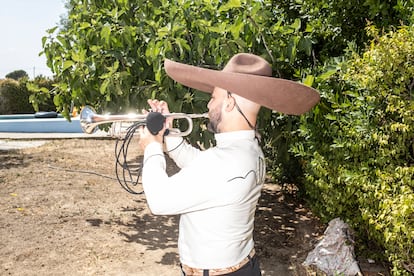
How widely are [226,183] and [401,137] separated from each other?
7.57 ft

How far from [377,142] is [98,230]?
4.19 m

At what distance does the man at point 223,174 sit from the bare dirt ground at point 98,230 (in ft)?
9.94

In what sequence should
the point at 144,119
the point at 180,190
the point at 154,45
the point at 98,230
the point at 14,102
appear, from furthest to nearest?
the point at 14,102 < the point at 98,230 < the point at 154,45 < the point at 144,119 < the point at 180,190

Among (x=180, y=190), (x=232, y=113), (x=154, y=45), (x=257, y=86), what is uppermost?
(x=154, y=45)

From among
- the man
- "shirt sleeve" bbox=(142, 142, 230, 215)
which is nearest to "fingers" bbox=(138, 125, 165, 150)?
the man

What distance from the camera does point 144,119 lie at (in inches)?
98.1

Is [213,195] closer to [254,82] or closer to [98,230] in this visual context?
[254,82]

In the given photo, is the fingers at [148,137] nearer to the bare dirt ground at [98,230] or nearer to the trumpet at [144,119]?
the trumpet at [144,119]

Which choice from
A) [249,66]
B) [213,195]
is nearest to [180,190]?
[213,195]

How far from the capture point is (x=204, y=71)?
220 centimetres

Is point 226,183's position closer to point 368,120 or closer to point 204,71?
point 204,71

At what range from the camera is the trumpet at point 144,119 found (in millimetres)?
2277

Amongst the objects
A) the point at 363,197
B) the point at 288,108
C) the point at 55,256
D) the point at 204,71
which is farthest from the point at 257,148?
the point at 55,256

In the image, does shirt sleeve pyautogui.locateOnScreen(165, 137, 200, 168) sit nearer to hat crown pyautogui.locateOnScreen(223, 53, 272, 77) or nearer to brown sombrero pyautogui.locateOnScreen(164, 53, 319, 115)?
brown sombrero pyautogui.locateOnScreen(164, 53, 319, 115)
